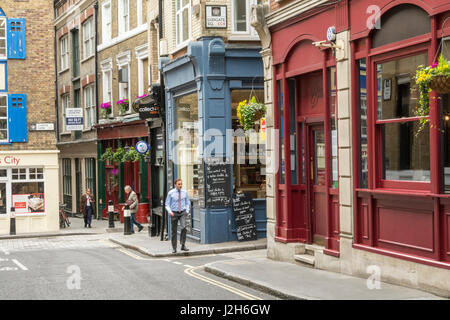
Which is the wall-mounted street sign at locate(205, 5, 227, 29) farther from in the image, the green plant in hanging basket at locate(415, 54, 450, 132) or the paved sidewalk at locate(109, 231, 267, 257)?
the green plant in hanging basket at locate(415, 54, 450, 132)

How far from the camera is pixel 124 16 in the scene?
29.8 m

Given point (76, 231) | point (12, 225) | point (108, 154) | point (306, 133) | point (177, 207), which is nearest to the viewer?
point (306, 133)

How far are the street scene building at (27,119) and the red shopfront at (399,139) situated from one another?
62.3 ft

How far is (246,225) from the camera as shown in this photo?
1805 centimetres

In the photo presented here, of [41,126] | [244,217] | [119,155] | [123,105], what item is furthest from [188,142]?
[123,105]

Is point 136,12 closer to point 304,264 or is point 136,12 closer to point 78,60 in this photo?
point 78,60

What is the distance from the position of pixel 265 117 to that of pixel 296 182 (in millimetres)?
1779

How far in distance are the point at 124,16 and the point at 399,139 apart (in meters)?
21.4

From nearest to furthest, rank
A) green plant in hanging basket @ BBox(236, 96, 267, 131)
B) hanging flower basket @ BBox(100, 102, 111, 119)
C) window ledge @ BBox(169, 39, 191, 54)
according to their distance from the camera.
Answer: green plant in hanging basket @ BBox(236, 96, 267, 131), window ledge @ BBox(169, 39, 191, 54), hanging flower basket @ BBox(100, 102, 111, 119)

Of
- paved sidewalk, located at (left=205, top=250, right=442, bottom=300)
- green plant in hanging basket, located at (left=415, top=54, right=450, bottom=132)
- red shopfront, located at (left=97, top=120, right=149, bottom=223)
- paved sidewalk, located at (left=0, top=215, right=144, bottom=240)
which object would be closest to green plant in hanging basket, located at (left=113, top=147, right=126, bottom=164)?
red shopfront, located at (left=97, top=120, right=149, bottom=223)

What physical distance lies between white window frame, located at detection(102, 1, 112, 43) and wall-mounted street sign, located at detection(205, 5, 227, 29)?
1424cm

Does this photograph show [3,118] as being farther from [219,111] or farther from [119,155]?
[219,111]

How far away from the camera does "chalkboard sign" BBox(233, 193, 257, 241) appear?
708 inches
